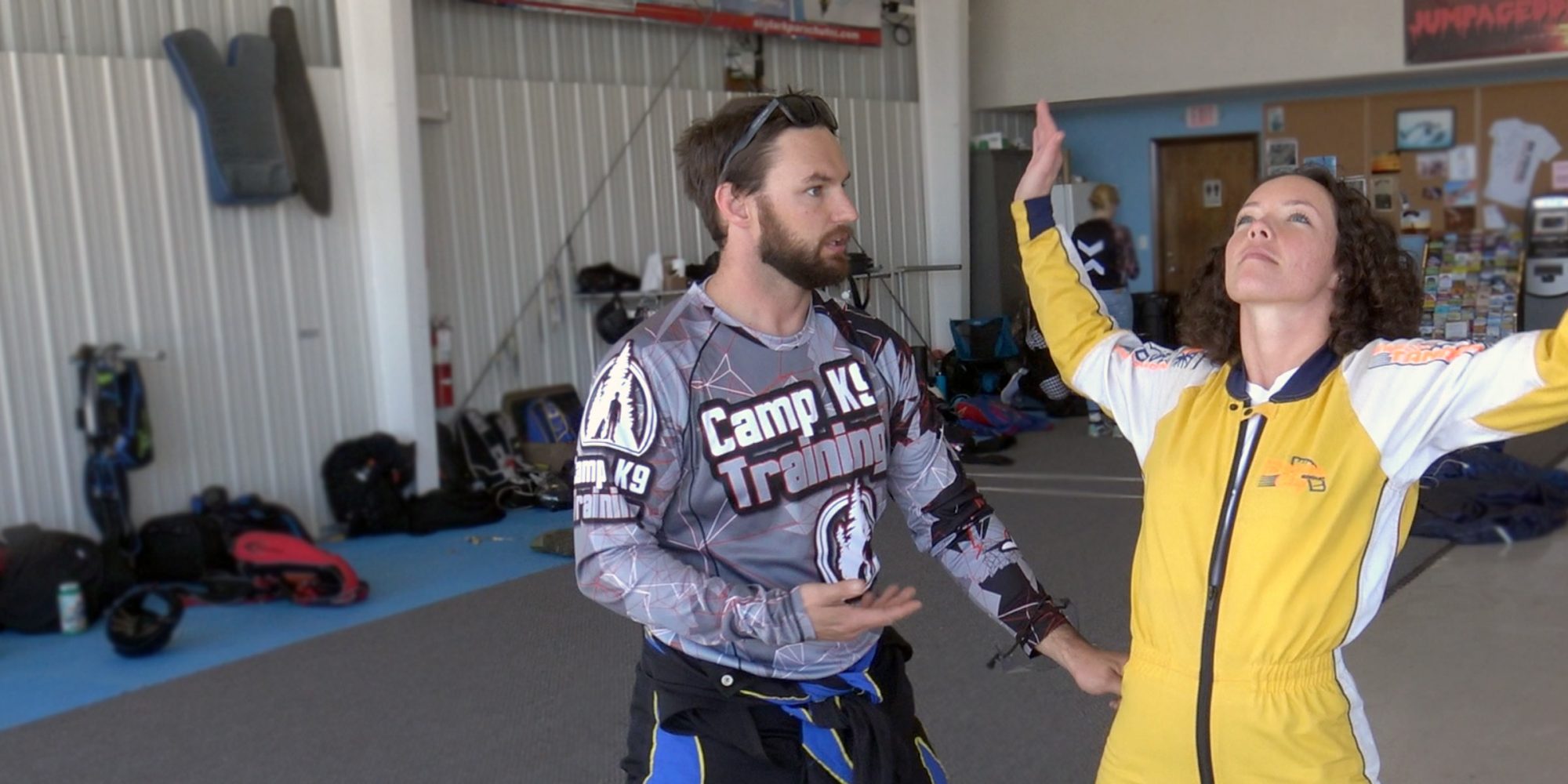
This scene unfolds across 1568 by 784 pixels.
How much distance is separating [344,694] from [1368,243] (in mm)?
3672

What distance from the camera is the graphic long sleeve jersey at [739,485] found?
1837 millimetres

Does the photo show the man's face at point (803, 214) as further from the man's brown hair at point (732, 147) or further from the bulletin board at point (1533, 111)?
the bulletin board at point (1533, 111)

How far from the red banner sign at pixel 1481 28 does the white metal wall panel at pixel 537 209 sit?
5.23m

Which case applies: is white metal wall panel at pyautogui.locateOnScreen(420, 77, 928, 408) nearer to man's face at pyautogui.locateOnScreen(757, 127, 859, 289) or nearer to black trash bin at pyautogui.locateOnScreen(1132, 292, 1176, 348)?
black trash bin at pyautogui.locateOnScreen(1132, 292, 1176, 348)

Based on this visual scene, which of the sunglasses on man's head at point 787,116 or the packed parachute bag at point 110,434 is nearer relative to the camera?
the sunglasses on man's head at point 787,116

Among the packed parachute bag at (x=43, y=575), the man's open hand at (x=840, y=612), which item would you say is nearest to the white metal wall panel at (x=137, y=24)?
the packed parachute bag at (x=43, y=575)

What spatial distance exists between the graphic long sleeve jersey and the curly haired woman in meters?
0.36

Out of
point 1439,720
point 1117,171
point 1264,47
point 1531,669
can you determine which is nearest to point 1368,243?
point 1439,720

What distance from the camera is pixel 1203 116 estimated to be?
39.4 feet

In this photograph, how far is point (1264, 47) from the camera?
10812mm

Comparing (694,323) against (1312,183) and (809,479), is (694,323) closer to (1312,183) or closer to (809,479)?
(809,479)

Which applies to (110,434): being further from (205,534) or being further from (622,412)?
(622,412)

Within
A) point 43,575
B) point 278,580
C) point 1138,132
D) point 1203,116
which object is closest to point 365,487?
point 278,580

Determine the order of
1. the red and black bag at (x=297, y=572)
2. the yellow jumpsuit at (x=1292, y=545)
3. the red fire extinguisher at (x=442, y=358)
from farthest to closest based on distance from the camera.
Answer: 1. the red fire extinguisher at (x=442, y=358)
2. the red and black bag at (x=297, y=572)
3. the yellow jumpsuit at (x=1292, y=545)
